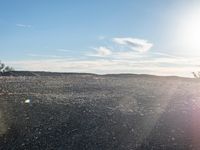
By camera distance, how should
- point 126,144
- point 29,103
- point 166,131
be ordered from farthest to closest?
point 29,103 < point 166,131 < point 126,144

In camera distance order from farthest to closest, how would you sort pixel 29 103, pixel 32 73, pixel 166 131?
pixel 32 73 < pixel 29 103 < pixel 166 131

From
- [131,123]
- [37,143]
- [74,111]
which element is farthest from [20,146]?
[131,123]

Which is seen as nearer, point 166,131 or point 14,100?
point 166,131

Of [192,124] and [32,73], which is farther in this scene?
[32,73]

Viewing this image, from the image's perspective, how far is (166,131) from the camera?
13.9 m

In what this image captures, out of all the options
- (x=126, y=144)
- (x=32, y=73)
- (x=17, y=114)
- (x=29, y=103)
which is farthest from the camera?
(x=32, y=73)

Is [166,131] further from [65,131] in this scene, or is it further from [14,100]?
[14,100]

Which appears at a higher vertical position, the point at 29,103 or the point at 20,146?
the point at 29,103

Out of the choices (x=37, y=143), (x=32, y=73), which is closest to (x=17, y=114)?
(x=37, y=143)

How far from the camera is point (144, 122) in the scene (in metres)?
14.5

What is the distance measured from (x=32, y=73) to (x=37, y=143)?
2143 cm

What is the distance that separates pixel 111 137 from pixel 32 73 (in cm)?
2172

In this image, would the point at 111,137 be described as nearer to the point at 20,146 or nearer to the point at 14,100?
the point at 20,146

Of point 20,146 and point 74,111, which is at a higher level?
point 74,111
